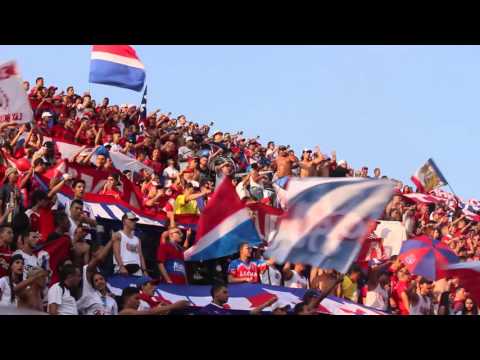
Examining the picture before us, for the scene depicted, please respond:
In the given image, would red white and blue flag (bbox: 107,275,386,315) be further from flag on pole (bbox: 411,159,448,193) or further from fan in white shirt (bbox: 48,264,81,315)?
flag on pole (bbox: 411,159,448,193)

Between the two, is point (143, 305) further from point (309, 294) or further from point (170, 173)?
point (170, 173)

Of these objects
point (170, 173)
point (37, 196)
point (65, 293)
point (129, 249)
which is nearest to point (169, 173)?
point (170, 173)

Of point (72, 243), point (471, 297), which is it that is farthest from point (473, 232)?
point (72, 243)

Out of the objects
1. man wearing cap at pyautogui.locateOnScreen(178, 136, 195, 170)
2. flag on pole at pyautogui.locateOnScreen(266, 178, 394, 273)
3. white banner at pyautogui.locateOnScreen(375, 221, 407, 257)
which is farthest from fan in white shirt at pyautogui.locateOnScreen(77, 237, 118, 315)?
man wearing cap at pyautogui.locateOnScreen(178, 136, 195, 170)

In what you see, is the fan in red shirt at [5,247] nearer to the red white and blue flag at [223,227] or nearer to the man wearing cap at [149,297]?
the man wearing cap at [149,297]

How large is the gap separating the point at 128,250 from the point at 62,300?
141 cm

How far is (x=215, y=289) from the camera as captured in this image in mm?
10711

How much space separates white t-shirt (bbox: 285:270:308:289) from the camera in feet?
37.9

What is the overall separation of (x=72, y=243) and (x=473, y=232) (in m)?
9.97

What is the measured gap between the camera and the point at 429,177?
62.8ft

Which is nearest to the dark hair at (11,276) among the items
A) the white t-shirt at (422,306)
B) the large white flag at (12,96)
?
the large white flag at (12,96)

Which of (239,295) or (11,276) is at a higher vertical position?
(11,276)

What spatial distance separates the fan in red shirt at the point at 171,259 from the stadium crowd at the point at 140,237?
1 centimetres
